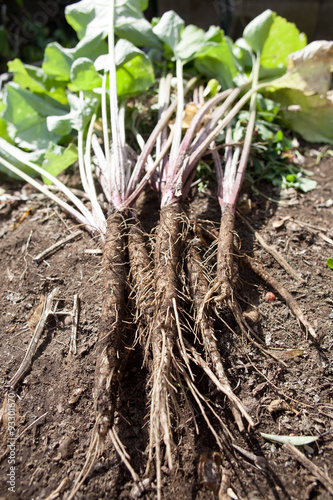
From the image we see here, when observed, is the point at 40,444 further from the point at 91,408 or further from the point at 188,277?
the point at 188,277

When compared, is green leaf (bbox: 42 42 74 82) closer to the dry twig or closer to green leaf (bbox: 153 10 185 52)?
green leaf (bbox: 153 10 185 52)

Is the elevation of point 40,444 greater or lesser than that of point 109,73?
lesser

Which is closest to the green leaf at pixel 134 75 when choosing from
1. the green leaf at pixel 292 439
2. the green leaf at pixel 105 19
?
the green leaf at pixel 105 19

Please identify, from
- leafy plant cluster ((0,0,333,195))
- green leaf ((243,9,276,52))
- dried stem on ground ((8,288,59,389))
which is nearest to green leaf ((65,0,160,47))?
leafy plant cluster ((0,0,333,195))

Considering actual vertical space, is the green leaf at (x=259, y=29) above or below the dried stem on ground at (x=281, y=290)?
above

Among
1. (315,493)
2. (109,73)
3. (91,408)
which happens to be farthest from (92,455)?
(109,73)

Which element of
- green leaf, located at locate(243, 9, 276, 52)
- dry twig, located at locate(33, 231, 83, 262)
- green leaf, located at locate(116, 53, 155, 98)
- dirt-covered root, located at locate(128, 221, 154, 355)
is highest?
green leaf, located at locate(243, 9, 276, 52)

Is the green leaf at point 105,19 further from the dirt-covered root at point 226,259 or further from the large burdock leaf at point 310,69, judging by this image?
the dirt-covered root at point 226,259
